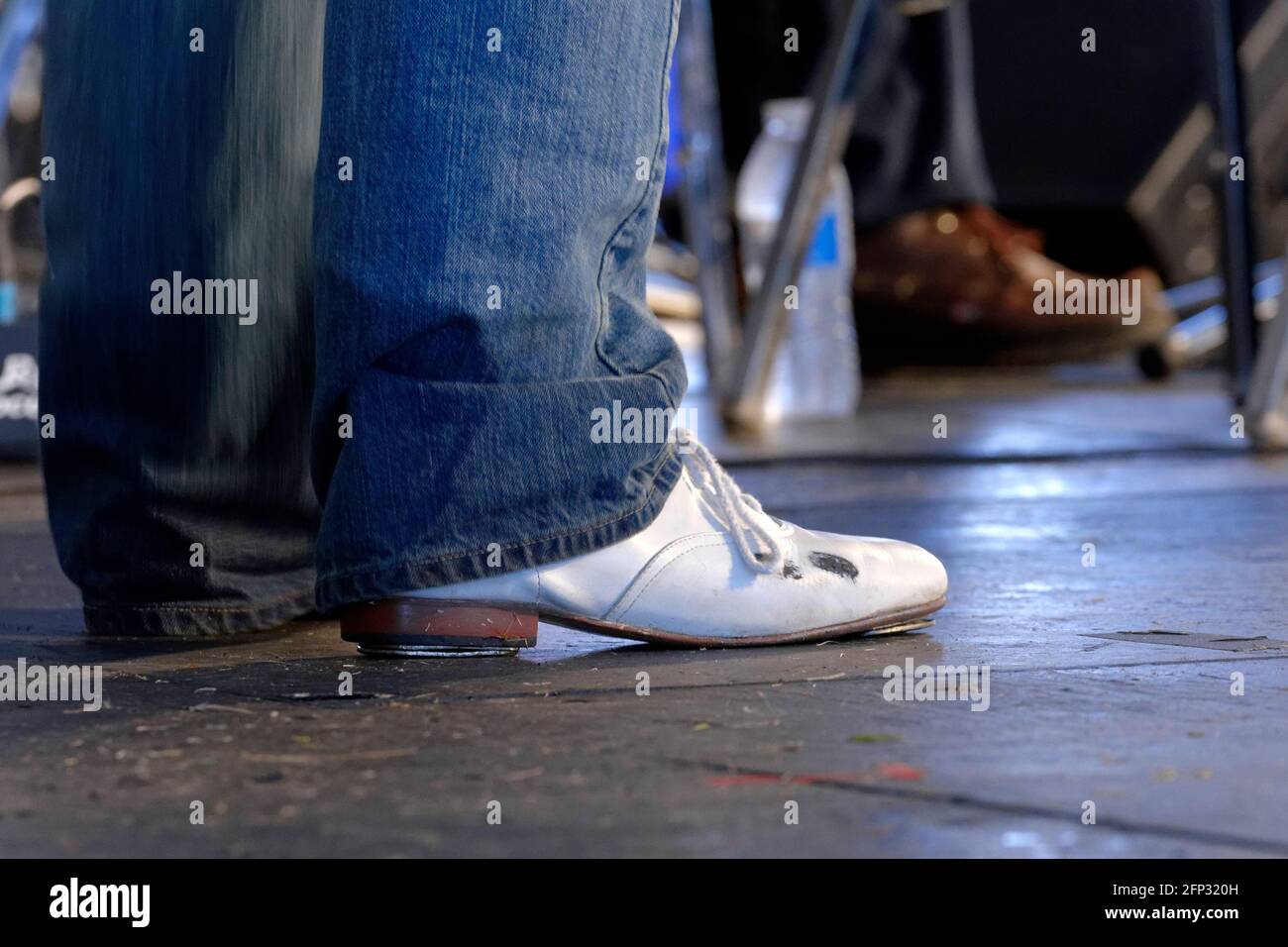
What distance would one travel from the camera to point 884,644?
1.10 m

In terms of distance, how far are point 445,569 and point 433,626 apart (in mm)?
36

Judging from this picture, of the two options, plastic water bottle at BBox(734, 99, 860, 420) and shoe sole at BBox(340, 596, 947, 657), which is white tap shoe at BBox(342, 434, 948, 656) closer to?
shoe sole at BBox(340, 596, 947, 657)

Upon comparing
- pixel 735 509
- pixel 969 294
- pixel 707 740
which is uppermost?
pixel 969 294

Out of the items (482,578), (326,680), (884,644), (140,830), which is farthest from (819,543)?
(140,830)

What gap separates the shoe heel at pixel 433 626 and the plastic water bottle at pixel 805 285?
2.66 m

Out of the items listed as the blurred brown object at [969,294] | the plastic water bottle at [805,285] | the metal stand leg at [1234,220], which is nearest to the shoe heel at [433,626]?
the metal stand leg at [1234,220]

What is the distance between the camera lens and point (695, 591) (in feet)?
3.55

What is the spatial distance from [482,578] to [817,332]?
9.32 feet

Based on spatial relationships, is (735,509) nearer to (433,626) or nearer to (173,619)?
(433,626)

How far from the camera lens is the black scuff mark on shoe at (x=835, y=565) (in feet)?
3.69

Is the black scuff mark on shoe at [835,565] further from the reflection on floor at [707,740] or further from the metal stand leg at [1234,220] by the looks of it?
the metal stand leg at [1234,220]

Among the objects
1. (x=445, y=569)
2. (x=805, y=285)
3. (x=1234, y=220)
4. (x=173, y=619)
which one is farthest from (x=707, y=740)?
(x=805, y=285)
